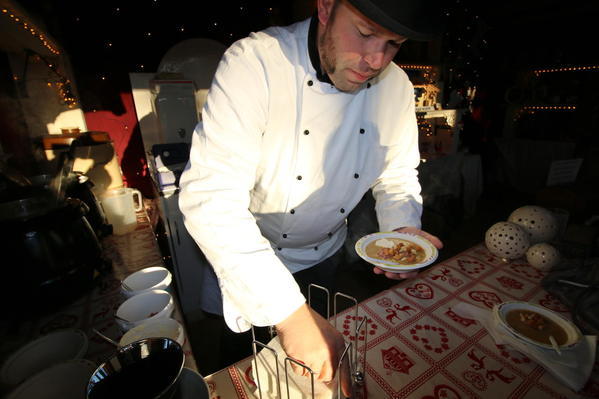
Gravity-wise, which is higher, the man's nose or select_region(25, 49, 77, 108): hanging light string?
select_region(25, 49, 77, 108): hanging light string

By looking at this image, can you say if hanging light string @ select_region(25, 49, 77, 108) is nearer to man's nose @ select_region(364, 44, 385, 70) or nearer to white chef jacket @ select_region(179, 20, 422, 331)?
white chef jacket @ select_region(179, 20, 422, 331)

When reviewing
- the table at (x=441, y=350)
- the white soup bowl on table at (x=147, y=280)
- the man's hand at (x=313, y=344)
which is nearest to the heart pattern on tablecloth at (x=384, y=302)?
the table at (x=441, y=350)

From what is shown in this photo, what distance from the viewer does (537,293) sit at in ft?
4.33

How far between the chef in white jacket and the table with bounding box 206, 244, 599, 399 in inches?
7.6

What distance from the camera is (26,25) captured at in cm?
167

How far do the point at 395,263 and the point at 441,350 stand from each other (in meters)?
0.35

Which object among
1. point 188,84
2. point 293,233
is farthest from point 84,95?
point 293,233

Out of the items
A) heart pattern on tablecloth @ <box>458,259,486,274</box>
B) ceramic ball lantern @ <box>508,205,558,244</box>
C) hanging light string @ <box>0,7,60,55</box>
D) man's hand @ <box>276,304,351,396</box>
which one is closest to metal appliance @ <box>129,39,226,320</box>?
hanging light string @ <box>0,7,60,55</box>

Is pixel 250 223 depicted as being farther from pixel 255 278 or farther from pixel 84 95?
pixel 84 95

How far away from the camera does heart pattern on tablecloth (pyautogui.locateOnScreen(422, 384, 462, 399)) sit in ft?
2.77

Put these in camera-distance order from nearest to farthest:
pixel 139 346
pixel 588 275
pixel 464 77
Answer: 1. pixel 139 346
2. pixel 588 275
3. pixel 464 77

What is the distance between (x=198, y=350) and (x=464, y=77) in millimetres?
6663

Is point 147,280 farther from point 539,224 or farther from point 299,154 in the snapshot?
point 539,224

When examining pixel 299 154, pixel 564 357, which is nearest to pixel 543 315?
pixel 564 357
